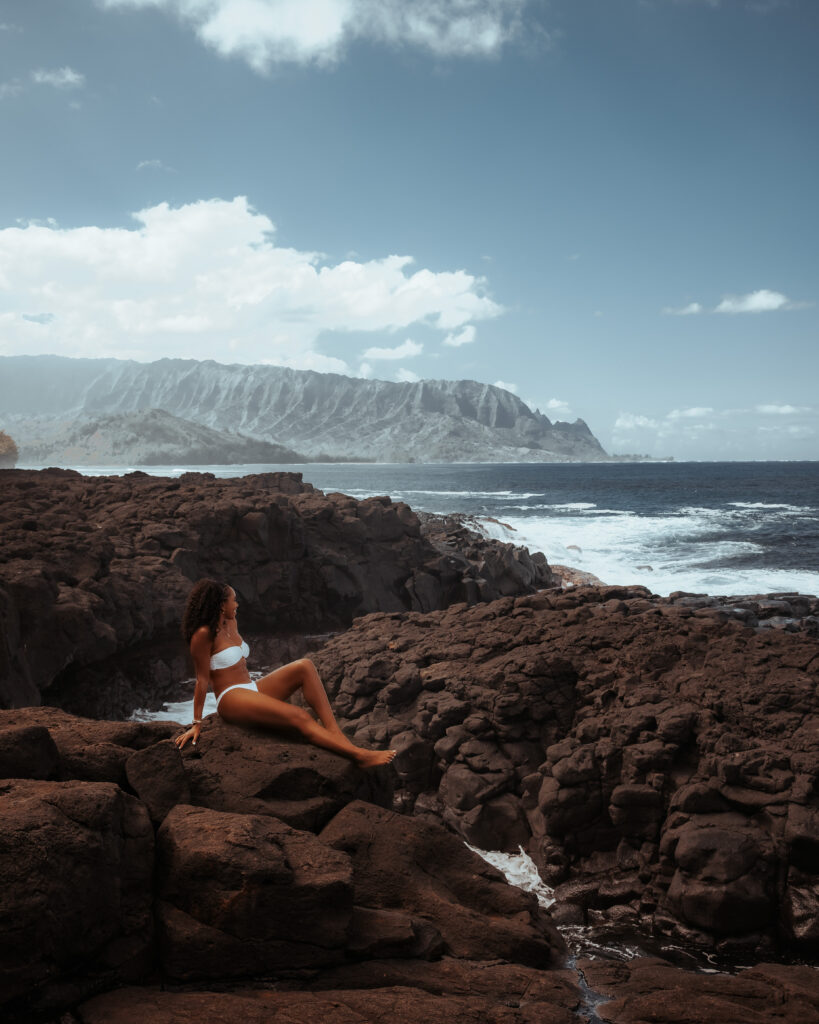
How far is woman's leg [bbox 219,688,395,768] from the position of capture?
214 inches

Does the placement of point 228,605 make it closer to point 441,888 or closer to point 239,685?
point 239,685

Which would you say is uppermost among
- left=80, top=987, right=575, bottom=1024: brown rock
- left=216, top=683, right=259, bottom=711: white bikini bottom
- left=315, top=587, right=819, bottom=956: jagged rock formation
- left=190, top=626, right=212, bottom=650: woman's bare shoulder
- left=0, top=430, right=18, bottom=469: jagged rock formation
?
left=0, top=430, right=18, bottom=469: jagged rock formation

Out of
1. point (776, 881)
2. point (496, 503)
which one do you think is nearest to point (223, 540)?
point (776, 881)

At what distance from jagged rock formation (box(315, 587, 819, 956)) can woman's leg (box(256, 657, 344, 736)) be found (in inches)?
183

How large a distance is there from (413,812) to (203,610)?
20.0 ft

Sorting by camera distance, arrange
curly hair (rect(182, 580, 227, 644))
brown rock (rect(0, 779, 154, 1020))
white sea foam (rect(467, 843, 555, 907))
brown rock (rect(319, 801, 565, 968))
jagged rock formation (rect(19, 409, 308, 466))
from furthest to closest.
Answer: jagged rock formation (rect(19, 409, 308, 466)) < white sea foam (rect(467, 843, 555, 907)) < curly hair (rect(182, 580, 227, 644)) < brown rock (rect(319, 801, 565, 968)) < brown rock (rect(0, 779, 154, 1020))

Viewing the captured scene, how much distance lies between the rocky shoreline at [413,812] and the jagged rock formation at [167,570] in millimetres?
113

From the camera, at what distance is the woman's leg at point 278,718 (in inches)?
214

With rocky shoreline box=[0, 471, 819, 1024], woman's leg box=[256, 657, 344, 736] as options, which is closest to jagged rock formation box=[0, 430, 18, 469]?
rocky shoreline box=[0, 471, 819, 1024]

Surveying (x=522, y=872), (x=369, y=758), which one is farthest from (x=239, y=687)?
(x=522, y=872)

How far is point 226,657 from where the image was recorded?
553cm

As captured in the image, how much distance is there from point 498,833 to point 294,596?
1362cm

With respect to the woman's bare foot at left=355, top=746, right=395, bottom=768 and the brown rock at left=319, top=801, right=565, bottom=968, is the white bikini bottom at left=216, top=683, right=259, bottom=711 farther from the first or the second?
the brown rock at left=319, top=801, right=565, bottom=968

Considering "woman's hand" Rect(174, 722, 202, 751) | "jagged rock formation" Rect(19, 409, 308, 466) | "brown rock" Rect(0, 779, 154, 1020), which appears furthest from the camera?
"jagged rock formation" Rect(19, 409, 308, 466)
